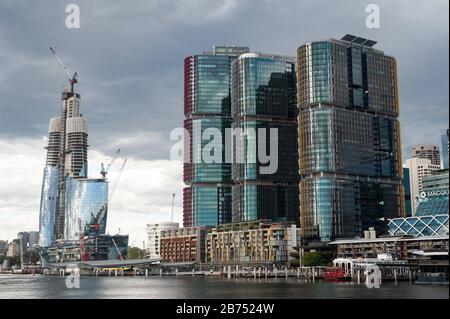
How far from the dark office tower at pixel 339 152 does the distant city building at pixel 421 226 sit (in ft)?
74.8

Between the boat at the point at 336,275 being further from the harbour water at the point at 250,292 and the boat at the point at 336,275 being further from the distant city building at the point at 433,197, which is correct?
the distant city building at the point at 433,197

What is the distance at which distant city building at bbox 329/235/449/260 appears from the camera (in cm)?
13325

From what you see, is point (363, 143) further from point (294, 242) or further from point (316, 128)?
point (294, 242)

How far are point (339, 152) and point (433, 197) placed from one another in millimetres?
32762

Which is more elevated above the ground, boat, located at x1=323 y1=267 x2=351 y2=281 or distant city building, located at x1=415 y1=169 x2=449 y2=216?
distant city building, located at x1=415 y1=169 x2=449 y2=216

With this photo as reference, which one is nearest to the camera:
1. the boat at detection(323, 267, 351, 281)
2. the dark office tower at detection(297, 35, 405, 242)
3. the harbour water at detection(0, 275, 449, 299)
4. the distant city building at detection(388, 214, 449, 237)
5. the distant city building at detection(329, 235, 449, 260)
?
the harbour water at detection(0, 275, 449, 299)

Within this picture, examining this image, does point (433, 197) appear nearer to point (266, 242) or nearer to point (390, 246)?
point (390, 246)

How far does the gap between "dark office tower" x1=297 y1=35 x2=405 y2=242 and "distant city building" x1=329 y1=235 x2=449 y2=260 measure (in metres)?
20.3

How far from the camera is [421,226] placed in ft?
499

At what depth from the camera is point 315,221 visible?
182 m

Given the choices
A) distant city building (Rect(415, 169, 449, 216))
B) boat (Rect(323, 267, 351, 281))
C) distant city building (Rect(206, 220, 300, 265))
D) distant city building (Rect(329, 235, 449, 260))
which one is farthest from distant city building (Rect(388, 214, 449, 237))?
distant city building (Rect(206, 220, 300, 265))

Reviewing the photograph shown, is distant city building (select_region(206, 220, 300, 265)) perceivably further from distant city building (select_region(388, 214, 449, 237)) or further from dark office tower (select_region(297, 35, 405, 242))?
distant city building (select_region(388, 214, 449, 237))
